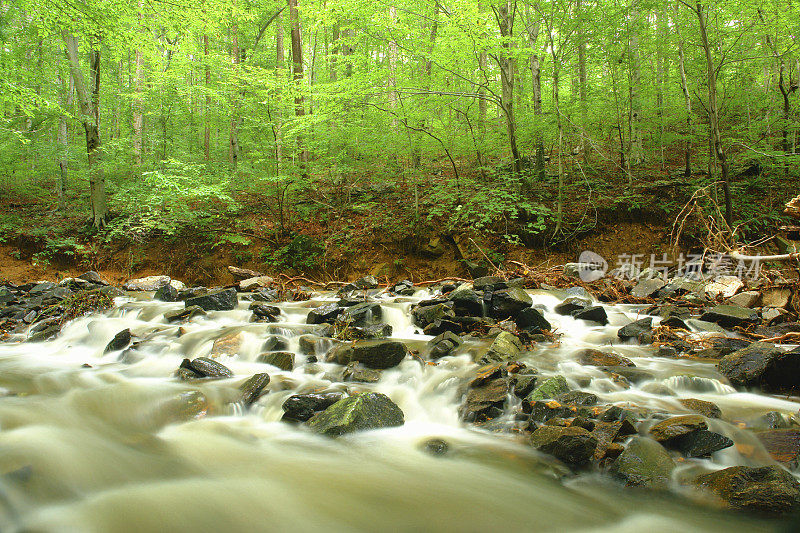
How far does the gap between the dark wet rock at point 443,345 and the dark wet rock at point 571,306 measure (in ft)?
7.20

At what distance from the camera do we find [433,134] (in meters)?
9.89

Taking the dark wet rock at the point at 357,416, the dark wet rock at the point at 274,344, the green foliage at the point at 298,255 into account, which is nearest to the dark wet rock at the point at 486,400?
the dark wet rock at the point at 357,416

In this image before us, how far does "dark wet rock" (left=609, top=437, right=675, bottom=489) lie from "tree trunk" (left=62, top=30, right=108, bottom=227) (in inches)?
503

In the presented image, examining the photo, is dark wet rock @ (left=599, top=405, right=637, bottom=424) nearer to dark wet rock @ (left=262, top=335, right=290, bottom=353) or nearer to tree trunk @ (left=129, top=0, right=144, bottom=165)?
dark wet rock @ (left=262, top=335, right=290, bottom=353)

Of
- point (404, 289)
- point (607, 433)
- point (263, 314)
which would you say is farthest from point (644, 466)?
point (404, 289)

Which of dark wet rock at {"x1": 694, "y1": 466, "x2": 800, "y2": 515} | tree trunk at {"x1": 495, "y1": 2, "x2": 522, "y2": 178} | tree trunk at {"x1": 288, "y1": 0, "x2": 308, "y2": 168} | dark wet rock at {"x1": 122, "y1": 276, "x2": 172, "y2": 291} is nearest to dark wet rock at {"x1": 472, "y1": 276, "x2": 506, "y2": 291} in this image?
tree trunk at {"x1": 495, "y1": 2, "x2": 522, "y2": 178}

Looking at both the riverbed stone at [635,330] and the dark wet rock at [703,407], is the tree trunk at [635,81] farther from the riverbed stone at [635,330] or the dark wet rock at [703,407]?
the dark wet rock at [703,407]

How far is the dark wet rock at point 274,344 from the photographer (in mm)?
5000

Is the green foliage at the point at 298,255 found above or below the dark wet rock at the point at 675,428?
above

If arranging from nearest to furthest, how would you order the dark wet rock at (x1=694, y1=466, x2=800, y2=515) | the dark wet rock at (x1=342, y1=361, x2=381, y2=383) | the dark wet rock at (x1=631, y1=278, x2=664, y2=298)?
the dark wet rock at (x1=694, y1=466, x2=800, y2=515), the dark wet rock at (x1=342, y1=361, x2=381, y2=383), the dark wet rock at (x1=631, y1=278, x2=664, y2=298)

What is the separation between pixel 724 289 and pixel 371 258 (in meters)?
7.18

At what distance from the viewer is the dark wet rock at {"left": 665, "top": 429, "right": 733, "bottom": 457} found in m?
2.51

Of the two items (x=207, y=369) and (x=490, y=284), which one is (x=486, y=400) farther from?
(x=490, y=284)

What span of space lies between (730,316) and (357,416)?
16.0 ft
